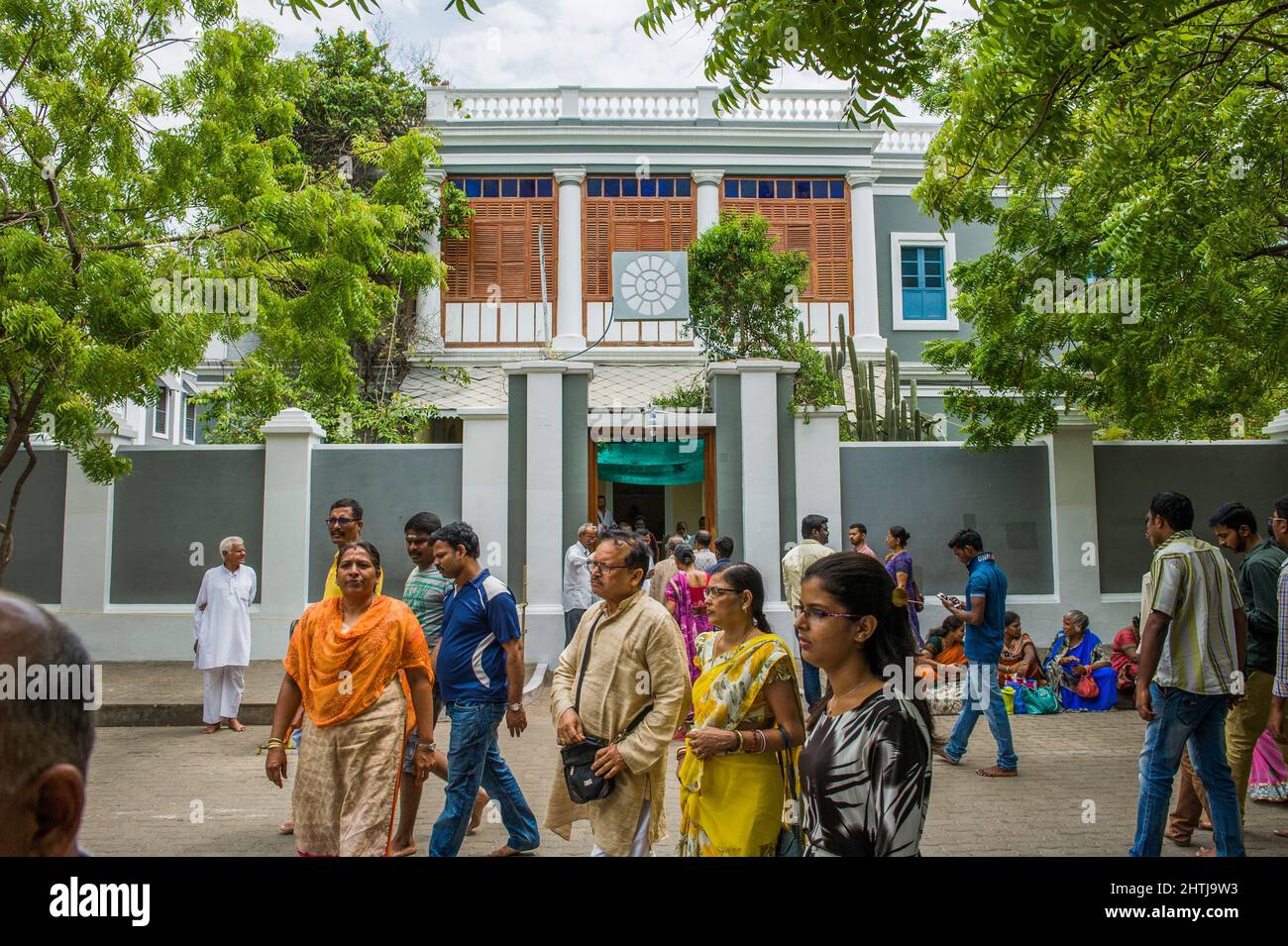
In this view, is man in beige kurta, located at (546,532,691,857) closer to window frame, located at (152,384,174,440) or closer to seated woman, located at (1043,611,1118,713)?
seated woman, located at (1043,611,1118,713)

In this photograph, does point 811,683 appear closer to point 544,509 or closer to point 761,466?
point 761,466

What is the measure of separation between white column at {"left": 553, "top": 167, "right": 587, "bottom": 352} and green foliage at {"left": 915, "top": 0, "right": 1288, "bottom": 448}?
27.1 ft

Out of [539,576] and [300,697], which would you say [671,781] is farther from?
[539,576]

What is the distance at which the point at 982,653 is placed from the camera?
712 centimetres

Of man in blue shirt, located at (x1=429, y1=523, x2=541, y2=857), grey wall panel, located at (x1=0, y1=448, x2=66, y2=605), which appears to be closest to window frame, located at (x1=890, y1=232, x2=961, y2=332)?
grey wall panel, located at (x1=0, y1=448, x2=66, y2=605)

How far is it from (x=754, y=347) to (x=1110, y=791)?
8635 mm

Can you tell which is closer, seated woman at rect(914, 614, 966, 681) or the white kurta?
the white kurta

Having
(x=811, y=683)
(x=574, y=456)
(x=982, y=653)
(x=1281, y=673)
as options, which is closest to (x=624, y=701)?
(x=1281, y=673)

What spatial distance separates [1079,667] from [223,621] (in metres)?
8.72

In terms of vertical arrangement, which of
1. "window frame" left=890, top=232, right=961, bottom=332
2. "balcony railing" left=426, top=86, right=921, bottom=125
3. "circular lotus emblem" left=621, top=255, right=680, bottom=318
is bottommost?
"circular lotus emblem" left=621, top=255, right=680, bottom=318

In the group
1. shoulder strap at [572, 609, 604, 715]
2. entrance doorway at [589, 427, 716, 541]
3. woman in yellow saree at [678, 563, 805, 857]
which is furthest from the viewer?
entrance doorway at [589, 427, 716, 541]

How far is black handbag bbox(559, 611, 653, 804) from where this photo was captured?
12.1 feet

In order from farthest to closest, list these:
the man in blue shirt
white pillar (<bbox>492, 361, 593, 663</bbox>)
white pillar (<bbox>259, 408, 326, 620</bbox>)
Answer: white pillar (<bbox>259, 408, 326, 620</bbox>) → white pillar (<bbox>492, 361, 593, 663</bbox>) → the man in blue shirt
